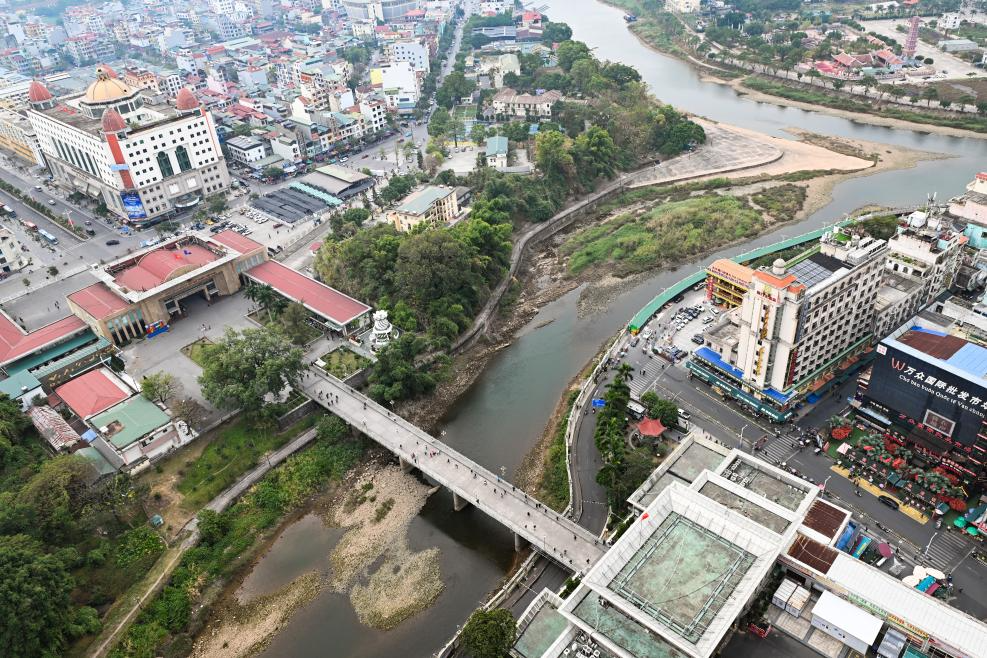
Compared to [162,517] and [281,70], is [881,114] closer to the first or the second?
[281,70]

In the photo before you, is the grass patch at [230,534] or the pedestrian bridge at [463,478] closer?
the grass patch at [230,534]

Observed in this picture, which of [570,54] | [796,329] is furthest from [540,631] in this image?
[570,54]

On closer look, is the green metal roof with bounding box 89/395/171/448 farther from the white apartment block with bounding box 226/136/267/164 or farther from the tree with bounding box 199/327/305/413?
the white apartment block with bounding box 226/136/267/164

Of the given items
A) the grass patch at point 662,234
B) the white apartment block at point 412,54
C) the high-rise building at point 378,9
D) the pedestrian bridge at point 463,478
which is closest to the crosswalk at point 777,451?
the pedestrian bridge at point 463,478


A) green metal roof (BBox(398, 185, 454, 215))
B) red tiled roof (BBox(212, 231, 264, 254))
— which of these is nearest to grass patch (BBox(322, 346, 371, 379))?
red tiled roof (BBox(212, 231, 264, 254))

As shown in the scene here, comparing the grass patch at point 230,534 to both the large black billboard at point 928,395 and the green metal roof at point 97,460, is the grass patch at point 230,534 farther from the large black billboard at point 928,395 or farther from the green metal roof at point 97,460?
→ the large black billboard at point 928,395
